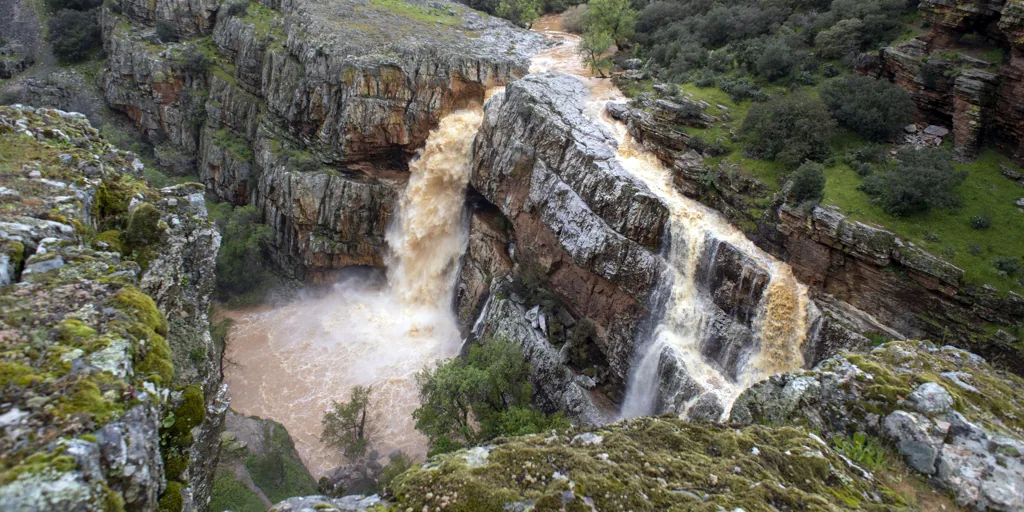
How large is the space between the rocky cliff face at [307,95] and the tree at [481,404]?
678 inches

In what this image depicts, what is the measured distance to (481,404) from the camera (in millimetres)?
22547

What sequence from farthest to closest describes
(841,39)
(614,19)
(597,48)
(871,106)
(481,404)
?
(614,19), (597,48), (841,39), (871,106), (481,404)

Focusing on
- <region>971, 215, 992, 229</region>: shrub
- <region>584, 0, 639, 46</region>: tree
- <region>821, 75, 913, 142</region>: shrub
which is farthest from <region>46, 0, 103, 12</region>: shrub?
<region>971, 215, 992, 229</region>: shrub

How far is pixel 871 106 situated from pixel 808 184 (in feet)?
23.9

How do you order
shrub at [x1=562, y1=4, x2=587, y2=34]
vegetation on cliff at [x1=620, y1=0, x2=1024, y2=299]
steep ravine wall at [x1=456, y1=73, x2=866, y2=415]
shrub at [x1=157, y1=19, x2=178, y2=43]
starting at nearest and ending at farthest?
1. vegetation on cliff at [x1=620, y1=0, x2=1024, y2=299]
2. steep ravine wall at [x1=456, y1=73, x2=866, y2=415]
3. shrub at [x1=157, y1=19, x2=178, y2=43]
4. shrub at [x1=562, y1=4, x2=587, y2=34]

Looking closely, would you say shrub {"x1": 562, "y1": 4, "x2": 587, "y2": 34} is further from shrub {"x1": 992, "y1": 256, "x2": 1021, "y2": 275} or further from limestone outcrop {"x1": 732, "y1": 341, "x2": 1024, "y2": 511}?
limestone outcrop {"x1": 732, "y1": 341, "x2": 1024, "y2": 511}

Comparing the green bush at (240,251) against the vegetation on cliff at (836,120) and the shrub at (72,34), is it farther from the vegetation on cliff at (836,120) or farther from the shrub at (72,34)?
the vegetation on cliff at (836,120)

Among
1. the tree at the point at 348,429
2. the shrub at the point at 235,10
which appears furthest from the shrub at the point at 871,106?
the shrub at the point at 235,10

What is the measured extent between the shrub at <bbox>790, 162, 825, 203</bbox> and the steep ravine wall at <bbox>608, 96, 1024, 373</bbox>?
2.47ft

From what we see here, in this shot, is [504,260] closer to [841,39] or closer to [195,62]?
[841,39]

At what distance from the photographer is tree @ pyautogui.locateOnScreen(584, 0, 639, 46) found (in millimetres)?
38969

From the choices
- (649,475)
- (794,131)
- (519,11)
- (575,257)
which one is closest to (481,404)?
(575,257)

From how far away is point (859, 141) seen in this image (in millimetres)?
24484

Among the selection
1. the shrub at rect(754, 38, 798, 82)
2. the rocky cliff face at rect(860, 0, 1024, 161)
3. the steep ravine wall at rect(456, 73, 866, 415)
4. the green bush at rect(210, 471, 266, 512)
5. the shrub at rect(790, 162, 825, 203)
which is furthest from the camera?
the shrub at rect(754, 38, 798, 82)
